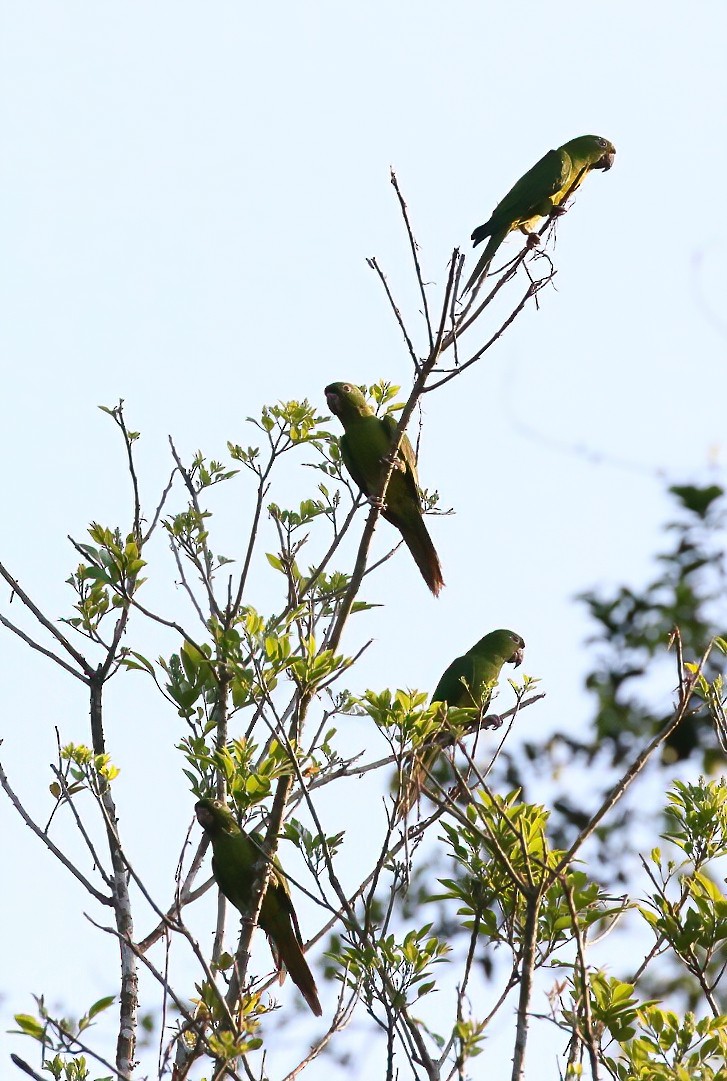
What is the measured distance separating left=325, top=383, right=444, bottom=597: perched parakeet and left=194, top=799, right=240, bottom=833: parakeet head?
1.49 m

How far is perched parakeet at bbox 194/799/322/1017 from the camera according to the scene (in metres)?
4.68

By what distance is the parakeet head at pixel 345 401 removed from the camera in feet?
19.1

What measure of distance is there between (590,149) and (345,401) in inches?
70.4

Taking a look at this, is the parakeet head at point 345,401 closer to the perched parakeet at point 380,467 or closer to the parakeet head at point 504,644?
the perched parakeet at point 380,467

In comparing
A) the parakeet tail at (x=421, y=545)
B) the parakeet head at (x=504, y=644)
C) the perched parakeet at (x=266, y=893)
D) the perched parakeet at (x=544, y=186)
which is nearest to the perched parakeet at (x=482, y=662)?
the parakeet head at (x=504, y=644)

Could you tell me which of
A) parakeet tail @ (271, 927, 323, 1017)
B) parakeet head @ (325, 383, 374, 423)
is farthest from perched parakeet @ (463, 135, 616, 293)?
parakeet tail @ (271, 927, 323, 1017)

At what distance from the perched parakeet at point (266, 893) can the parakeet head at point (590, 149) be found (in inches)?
141

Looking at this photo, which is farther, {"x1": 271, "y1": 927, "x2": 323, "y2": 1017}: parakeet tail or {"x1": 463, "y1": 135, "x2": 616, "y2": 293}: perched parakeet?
{"x1": 463, "y1": 135, "x2": 616, "y2": 293}: perched parakeet

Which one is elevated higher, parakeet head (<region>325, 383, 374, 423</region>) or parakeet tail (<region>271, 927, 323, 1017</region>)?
parakeet head (<region>325, 383, 374, 423</region>)

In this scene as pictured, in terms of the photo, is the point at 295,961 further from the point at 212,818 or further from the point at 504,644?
the point at 504,644

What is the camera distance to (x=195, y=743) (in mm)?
4238

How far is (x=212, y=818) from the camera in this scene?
470cm

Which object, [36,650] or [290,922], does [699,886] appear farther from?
[36,650]

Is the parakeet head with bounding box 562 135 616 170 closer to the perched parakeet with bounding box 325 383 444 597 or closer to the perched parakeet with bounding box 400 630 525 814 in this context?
the perched parakeet with bounding box 325 383 444 597
